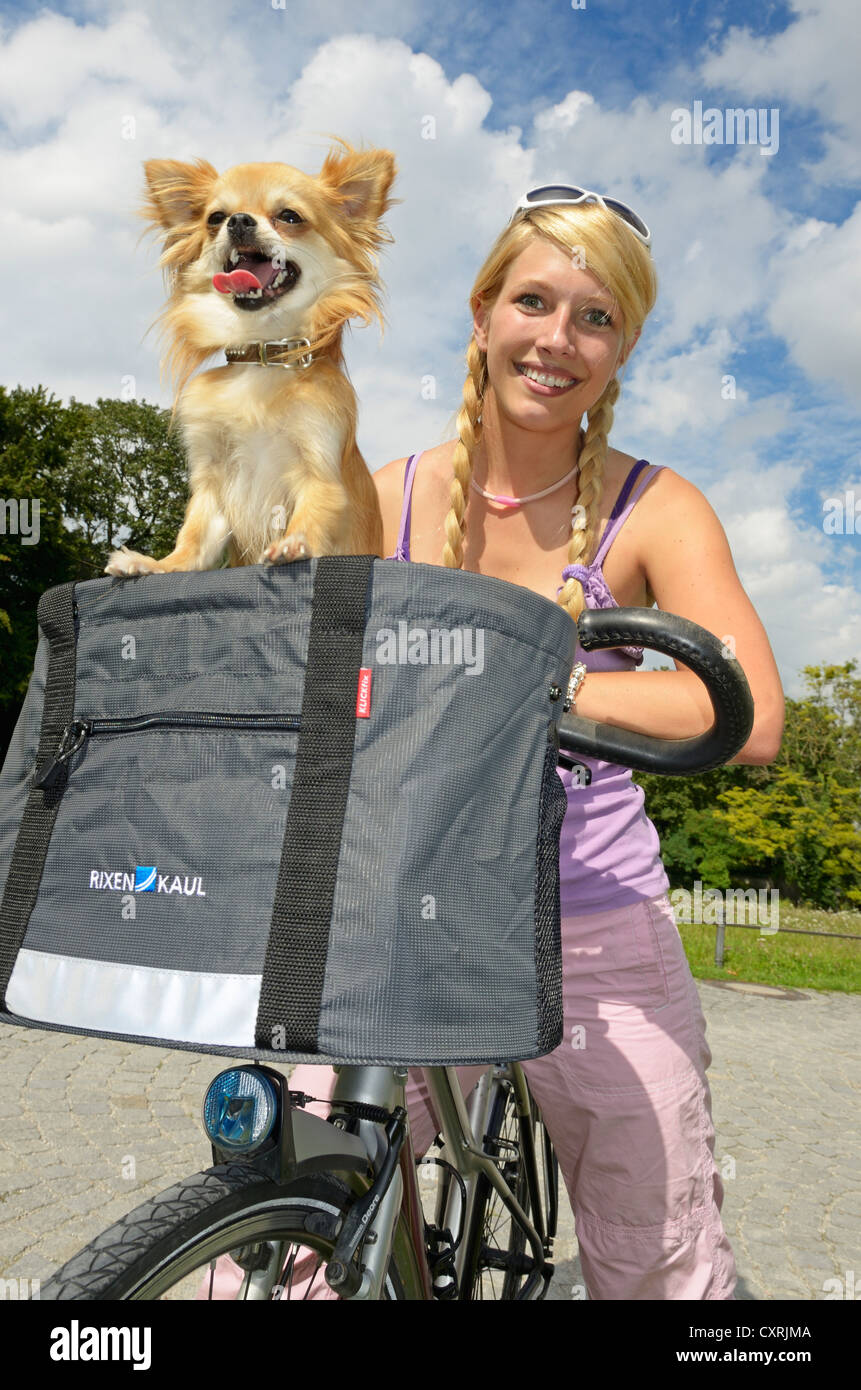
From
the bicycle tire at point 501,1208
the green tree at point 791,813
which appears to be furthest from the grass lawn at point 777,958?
the green tree at point 791,813

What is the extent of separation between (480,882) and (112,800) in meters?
0.57

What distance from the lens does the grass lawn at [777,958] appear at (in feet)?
43.2

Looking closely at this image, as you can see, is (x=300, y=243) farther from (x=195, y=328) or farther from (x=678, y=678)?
(x=678, y=678)

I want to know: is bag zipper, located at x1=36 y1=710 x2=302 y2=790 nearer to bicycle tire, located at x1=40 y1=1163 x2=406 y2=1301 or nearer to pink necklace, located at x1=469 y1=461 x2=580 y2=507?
bicycle tire, located at x1=40 y1=1163 x2=406 y2=1301

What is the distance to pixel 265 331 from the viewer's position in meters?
2.38

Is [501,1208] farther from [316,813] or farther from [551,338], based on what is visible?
[551,338]

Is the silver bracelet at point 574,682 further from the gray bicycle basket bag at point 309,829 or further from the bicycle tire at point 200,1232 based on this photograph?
the bicycle tire at point 200,1232

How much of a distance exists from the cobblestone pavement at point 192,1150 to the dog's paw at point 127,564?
82.5 inches

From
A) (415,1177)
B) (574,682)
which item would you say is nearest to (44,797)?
(574,682)

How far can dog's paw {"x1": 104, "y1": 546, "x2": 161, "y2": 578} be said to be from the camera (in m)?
1.83

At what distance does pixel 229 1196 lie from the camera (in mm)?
1371

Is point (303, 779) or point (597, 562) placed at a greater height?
point (597, 562)

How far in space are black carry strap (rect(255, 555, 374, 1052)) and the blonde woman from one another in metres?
0.81

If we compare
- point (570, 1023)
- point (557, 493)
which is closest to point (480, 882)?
point (570, 1023)
